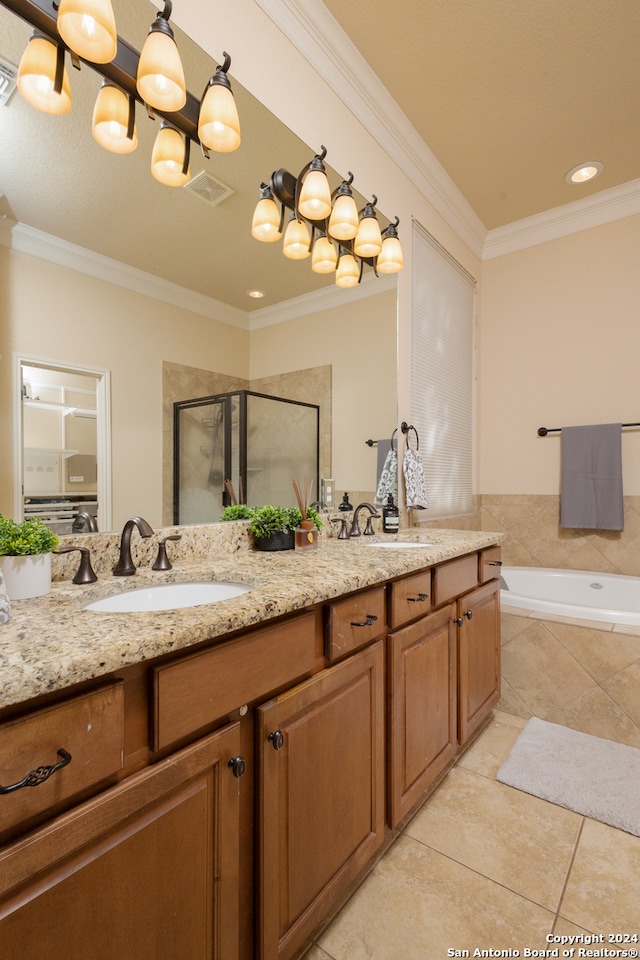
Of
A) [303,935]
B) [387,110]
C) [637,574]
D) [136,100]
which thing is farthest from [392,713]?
[387,110]

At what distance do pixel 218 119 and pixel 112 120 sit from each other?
271 mm

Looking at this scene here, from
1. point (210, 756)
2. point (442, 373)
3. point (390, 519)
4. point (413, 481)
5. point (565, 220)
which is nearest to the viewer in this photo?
point (210, 756)

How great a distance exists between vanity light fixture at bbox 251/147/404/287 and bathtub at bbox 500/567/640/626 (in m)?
1.76

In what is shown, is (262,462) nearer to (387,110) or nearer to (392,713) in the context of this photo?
(392,713)

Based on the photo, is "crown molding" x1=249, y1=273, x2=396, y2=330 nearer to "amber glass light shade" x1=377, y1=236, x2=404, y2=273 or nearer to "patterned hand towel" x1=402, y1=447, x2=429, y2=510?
"amber glass light shade" x1=377, y1=236, x2=404, y2=273

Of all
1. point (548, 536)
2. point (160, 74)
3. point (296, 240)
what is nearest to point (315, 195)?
point (296, 240)

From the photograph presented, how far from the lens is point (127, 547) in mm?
1124

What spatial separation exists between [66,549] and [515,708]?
2.13 meters

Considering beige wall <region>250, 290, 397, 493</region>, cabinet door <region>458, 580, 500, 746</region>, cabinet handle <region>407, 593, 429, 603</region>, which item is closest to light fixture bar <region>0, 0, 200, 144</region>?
beige wall <region>250, 290, 397, 493</region>

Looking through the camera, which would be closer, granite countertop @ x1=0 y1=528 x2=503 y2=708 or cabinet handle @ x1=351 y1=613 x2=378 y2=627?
granite countertop @ x1=0 y1=528 x2=503 y2=708

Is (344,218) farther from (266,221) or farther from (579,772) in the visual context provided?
(579,772)

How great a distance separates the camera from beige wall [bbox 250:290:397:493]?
1.76 m

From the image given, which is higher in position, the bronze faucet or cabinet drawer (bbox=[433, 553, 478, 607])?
the bronze faucet

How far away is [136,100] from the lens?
3.79ft
